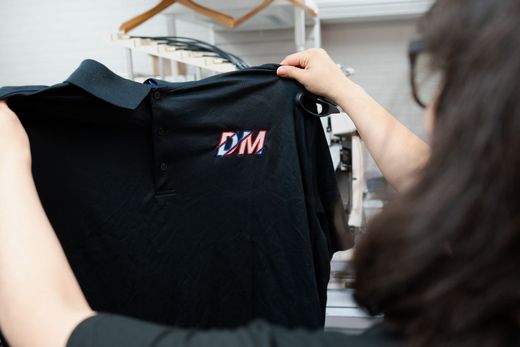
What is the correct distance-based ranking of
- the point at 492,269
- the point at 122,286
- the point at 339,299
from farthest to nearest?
the point at 339,299, the point at 122,286, the point at 492,269

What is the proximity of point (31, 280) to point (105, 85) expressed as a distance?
451 millimetres

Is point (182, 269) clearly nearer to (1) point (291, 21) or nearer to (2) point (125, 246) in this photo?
(2) point (125, 246)

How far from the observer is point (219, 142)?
1051 mm

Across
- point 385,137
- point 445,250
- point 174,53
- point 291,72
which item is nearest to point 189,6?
point 174,53

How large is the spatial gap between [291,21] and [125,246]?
1.81 meters

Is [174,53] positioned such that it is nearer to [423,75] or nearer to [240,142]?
[240,142]

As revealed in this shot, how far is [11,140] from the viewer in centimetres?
70

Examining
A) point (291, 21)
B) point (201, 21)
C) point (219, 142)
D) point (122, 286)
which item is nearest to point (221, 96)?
point (219, 142)

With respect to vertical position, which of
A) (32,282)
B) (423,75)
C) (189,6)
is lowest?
(32,282)

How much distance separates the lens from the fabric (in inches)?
18.8

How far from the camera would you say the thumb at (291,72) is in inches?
40.5

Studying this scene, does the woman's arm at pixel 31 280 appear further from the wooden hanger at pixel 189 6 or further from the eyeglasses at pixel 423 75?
the wooden hanger at pixel 189 6

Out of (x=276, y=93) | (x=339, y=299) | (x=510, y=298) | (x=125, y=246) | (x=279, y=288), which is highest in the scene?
(x=276, y=93)

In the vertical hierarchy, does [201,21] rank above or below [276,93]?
above
